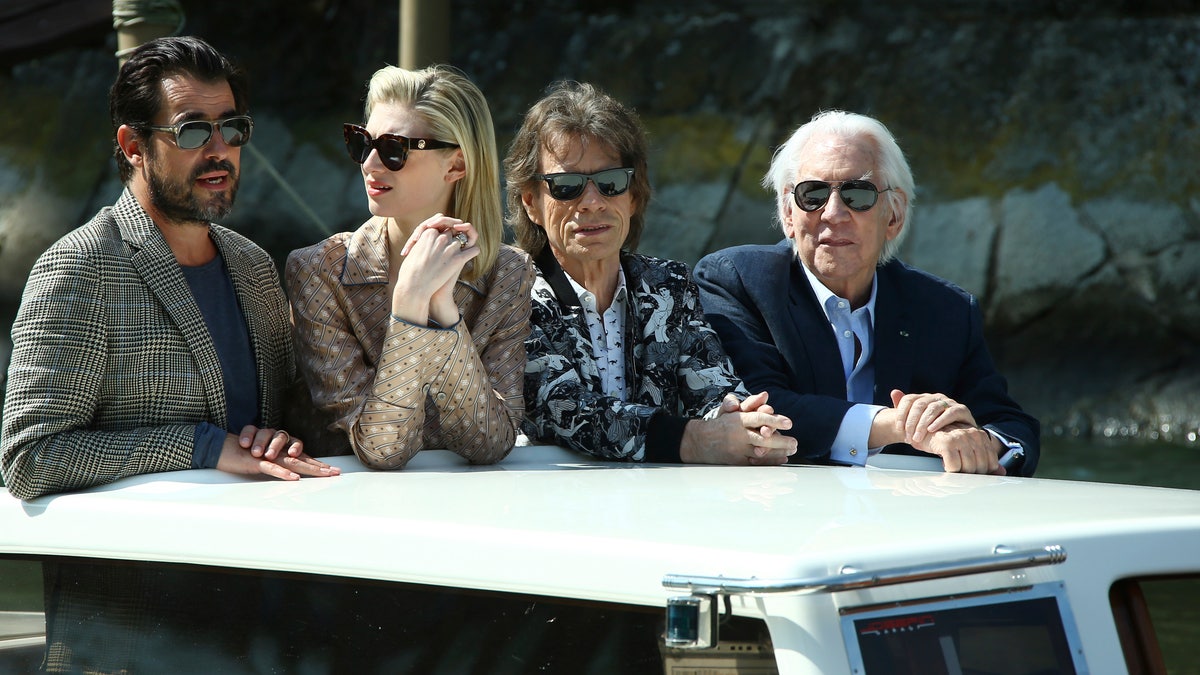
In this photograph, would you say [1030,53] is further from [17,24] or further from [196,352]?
[196,352]

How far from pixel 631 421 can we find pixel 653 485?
605mm

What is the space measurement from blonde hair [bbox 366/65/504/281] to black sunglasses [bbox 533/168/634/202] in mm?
172

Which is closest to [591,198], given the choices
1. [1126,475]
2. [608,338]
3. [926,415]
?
[608,338]

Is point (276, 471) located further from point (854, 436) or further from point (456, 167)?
point (854, 436)

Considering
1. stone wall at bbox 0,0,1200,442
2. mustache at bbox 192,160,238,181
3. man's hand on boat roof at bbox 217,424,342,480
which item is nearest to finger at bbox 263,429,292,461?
man's hand on boat roof at bbox 217,424,342,480

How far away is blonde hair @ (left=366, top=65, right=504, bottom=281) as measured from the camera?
261cm

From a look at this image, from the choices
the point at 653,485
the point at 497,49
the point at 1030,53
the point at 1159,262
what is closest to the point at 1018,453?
the point at 653,485

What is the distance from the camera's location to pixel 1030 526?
1564mm

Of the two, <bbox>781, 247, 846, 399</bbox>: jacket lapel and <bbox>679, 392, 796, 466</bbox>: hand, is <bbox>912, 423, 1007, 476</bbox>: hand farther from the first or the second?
<bbox>781, 247, 846, 399</bbox>: jacket lapel

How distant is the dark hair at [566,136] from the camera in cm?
287

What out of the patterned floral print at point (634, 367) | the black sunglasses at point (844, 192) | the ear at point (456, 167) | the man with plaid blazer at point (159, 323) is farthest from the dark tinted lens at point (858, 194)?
the man with plaid blazer at point (159, 323)

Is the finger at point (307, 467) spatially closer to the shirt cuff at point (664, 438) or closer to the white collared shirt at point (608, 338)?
the shirt cuff at point (664, 438)

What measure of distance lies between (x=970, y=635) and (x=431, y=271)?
1141mm

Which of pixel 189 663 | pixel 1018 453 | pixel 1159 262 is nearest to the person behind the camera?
pixel 189 663
